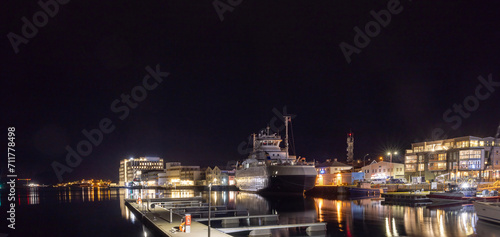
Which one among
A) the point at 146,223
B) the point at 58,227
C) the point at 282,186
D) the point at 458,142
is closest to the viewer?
the point at 146,223

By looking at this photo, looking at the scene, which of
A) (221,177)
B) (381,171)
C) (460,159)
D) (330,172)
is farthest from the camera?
(221,177)

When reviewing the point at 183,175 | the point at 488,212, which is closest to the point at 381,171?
the point at 488,212

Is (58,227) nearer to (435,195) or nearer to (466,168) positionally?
(435,195)

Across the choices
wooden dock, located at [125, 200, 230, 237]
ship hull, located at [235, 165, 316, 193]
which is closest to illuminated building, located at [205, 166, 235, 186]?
ship hull, located at [235, 165, 316, 193]

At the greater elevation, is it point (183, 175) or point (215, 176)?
point (215, 176)

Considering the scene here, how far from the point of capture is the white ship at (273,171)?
74.3 m

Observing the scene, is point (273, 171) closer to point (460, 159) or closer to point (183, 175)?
point (460, 159)

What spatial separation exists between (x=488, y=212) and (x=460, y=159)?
169 ft

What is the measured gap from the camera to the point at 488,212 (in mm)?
32688

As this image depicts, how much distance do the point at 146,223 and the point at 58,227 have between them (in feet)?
30.7

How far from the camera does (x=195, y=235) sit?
72.7 feet

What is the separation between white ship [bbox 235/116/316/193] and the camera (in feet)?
244

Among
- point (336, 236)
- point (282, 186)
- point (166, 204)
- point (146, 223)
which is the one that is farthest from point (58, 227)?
point (282, 186)

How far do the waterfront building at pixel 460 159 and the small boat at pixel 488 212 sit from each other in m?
45.9
